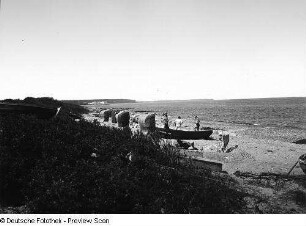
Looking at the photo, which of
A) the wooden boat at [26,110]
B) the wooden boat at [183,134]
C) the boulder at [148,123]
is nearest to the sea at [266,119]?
the wooden boat at [183,134]

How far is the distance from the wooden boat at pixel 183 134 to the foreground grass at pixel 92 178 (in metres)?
11.7

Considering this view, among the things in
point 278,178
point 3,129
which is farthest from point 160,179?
point 278,178

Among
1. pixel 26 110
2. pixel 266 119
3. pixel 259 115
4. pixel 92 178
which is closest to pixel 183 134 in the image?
pixel 26 110

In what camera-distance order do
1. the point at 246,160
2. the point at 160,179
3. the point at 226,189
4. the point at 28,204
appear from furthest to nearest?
the point at 246,160
the point at 226,189
the point at 160,179
the point at 28,204

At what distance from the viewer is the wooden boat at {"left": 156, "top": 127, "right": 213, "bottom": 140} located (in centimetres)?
1984

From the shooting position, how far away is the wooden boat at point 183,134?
19.8 metres

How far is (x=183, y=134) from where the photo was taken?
21047 mm

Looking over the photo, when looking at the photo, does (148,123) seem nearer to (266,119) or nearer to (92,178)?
(92,178)

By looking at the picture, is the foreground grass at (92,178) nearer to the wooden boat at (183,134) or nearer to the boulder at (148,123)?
the boulder at (148,123)

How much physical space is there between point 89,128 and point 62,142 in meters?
2.24

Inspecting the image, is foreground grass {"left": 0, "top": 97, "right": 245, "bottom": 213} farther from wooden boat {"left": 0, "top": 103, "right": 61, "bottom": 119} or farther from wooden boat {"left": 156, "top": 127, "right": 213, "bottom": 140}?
wooden boat {"left": 156, "top": 127, "right": 213, "bottom": 140}
